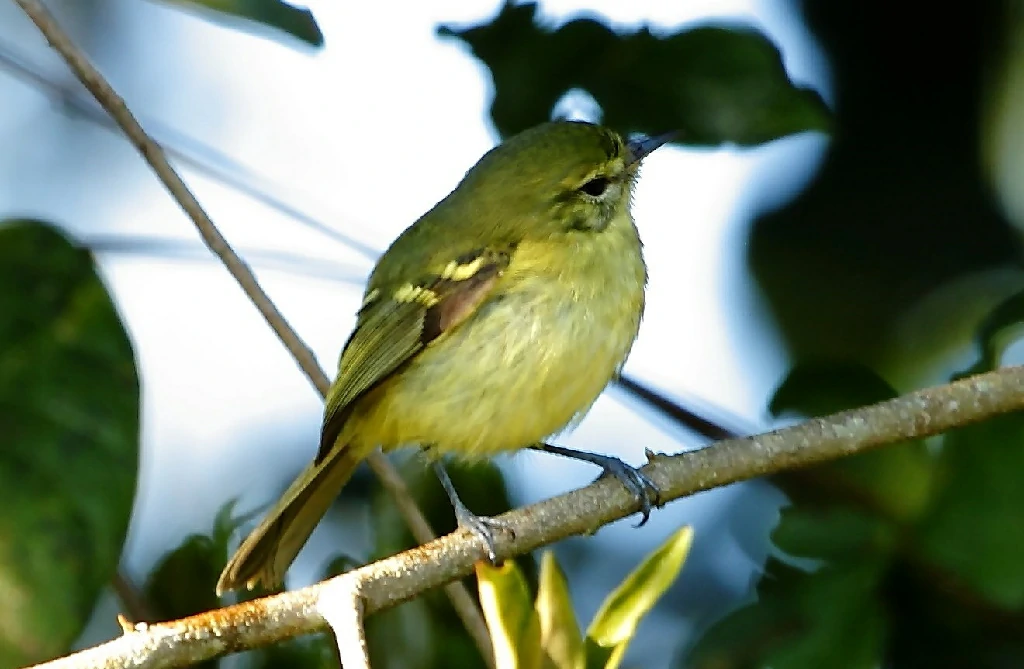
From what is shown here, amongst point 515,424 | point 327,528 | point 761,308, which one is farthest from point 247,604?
point 761,308

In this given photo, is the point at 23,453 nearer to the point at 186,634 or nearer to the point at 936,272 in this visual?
the point at 186,634

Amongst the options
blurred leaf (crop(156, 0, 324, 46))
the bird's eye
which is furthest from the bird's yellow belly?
blurred leaf (crop(156, 0, 324, 46))

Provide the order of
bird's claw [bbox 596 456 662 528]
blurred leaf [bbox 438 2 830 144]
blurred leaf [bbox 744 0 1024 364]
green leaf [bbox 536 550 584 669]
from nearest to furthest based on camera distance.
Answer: green leaf [bbox 536 550 584 669]
bird's claw [bbox 596 456 662 528]
blurred leaf [bbox 438 2 830 144]
blurred leaf [bbox 744 0 1024 364]

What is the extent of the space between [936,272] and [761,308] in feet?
1.21

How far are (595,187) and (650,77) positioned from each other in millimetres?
242

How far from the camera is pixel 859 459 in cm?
234

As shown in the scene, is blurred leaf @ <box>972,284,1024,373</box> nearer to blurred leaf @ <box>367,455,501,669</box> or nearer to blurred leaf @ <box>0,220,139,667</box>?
blurred leaf @ <box>367,455,501,669</box>

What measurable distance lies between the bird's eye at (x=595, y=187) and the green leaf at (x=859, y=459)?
0.55m

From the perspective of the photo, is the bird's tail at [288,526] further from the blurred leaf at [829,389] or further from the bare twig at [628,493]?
the blurred leaf at [829,389]

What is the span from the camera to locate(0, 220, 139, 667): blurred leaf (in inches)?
73.5

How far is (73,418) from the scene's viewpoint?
211 centimetres

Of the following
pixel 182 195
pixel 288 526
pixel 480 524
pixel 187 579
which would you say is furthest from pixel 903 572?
pixel 182 195

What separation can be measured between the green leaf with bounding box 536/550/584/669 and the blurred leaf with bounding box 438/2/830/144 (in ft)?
3.65

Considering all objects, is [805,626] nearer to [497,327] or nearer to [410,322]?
[497,327]
